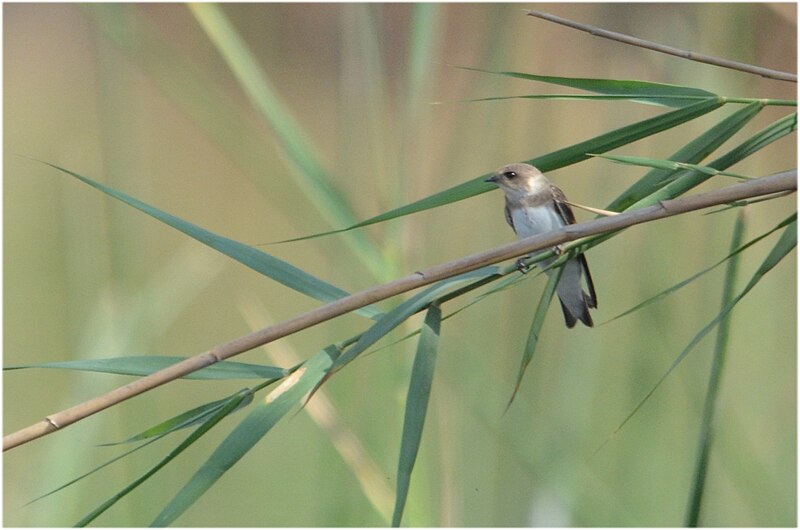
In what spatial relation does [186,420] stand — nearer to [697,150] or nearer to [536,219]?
[697,150]

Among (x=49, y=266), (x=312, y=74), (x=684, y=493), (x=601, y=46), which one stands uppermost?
(x=312, y=74)

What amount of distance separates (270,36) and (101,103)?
441 millimetres

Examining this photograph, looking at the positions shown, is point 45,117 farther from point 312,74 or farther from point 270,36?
point 270,36

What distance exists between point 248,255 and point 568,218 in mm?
1048

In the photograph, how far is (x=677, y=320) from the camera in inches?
62.9

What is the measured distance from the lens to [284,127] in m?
1.12

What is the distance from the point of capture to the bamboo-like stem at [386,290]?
2.35 feet

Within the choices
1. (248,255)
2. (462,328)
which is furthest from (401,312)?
(462,328)

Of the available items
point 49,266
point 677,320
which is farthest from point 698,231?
point 49,266

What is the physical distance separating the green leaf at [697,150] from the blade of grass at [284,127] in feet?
1.22

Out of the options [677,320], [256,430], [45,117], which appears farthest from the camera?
[45,117]

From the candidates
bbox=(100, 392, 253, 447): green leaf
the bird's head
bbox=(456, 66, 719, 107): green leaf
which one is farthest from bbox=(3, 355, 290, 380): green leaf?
the bird's head

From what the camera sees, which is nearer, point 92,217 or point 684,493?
point 92,217

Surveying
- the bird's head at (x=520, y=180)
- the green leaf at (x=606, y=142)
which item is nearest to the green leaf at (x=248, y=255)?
the green leaf at (x=606, y=142)
